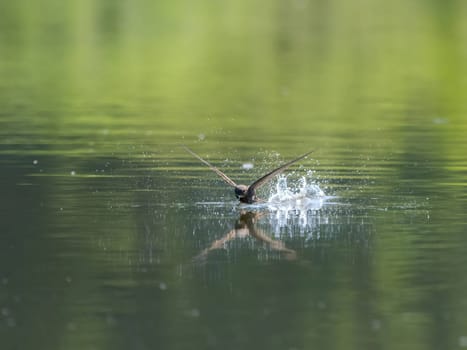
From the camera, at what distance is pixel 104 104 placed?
1061 inches

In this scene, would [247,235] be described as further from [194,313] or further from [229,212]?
[194,313]

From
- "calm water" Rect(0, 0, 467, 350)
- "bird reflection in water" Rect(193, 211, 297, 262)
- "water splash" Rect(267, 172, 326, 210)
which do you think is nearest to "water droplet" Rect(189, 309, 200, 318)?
"calm water" Rect(0, 0, 467, 350)

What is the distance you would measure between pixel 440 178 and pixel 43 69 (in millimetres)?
20157

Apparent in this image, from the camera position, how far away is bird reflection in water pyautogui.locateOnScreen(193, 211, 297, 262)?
12.6 meters

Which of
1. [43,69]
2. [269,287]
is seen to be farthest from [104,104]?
[269,287]

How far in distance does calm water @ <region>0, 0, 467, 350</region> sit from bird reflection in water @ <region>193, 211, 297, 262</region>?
0.03 m

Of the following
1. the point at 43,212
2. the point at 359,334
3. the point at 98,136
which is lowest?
the point at 359,334

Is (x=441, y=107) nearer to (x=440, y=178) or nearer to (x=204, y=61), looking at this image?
(x=440, y=178)

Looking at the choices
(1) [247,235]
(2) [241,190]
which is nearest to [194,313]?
(1) [247,235]

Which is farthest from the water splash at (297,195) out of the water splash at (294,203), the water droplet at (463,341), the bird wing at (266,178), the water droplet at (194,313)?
the water droplet at (463,341)

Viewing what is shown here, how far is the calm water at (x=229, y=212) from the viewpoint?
402 inches

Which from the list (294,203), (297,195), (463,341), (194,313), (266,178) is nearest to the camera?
(463,341)

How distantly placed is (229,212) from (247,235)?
4.03 feet

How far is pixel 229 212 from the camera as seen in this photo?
14.7m
